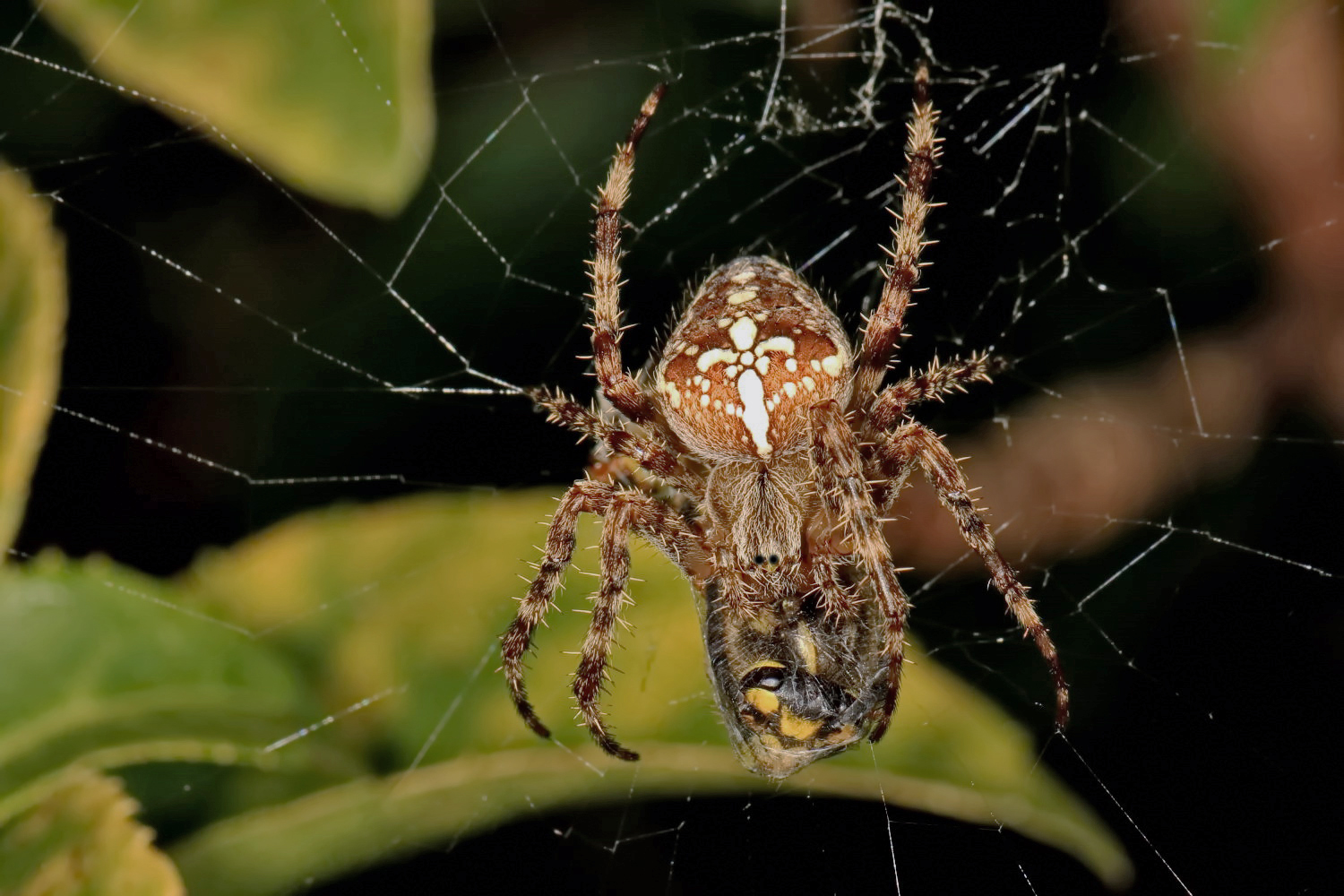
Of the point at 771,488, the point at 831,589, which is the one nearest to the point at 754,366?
the point at 771,488

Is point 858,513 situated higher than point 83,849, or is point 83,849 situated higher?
point 858,513

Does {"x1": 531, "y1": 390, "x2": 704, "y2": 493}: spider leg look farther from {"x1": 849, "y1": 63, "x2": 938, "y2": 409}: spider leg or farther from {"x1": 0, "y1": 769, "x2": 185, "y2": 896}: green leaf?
{"x1": 0, "y1": 769, "x2": 185, "y2": 896}: green leaf

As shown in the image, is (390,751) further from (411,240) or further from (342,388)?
(411,240)

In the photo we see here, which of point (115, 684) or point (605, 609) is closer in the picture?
point (115, 684)

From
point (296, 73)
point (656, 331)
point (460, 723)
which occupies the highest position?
point (296, 73)

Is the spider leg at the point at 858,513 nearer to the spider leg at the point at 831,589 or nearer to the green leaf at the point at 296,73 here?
the spider leg at the point at 831,589

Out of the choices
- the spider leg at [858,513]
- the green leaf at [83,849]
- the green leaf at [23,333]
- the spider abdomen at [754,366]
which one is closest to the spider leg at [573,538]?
the spider abdomen at [754,366]

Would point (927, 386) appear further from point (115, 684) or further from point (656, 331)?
point (115, 684)
